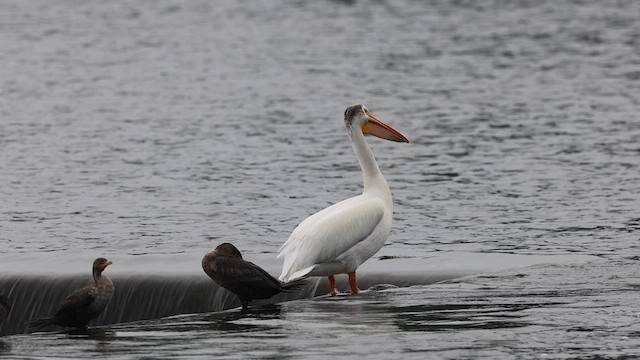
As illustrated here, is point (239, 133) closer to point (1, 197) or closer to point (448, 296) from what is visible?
point (1, 197)

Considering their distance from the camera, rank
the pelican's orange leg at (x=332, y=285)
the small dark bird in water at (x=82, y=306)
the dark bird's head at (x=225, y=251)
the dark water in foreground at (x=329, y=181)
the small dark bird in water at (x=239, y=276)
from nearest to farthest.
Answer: the dark water in foreground at (x=329, y=181) → the small dark bird in water at (x=82, y=306) → the small dark bird in water at (x=239, y=276) → the dark bird's head at (x=225, y=251) → the pelican's orange leg at (x=332, y=285)

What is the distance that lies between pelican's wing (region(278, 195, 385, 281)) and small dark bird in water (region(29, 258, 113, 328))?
1.61 m

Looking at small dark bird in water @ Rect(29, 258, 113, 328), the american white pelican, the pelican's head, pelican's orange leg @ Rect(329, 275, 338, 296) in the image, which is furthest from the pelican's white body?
small dark bird in water @ Rect(29, 258, 113, 328)

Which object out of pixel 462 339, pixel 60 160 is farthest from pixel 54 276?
pixel 60 160

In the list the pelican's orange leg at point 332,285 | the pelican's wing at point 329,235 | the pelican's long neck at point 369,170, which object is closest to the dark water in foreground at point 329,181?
the pelican's orange leg at point 332,285

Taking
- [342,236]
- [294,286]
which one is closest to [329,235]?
[342,236]

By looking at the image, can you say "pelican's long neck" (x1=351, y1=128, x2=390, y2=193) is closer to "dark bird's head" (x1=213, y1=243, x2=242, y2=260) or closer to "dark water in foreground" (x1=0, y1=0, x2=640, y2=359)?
"dark water in foreground" (x1=0, y1=0, x2=640, y2=359)

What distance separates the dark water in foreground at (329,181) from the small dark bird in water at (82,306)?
24 centimetres

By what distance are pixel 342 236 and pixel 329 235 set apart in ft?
0.55

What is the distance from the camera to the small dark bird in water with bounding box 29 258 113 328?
40.9 feet

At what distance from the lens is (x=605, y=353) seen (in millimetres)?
10805

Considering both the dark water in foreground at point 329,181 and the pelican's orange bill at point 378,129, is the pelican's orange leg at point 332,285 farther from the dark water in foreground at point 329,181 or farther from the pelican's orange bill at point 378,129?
the pelican's orange bill at point 378,129

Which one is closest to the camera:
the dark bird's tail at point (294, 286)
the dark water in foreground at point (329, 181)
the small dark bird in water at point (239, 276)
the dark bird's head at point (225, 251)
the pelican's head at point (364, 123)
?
the dark water in foreground at point (329, 181)

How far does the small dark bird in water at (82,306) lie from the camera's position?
12.5 m
